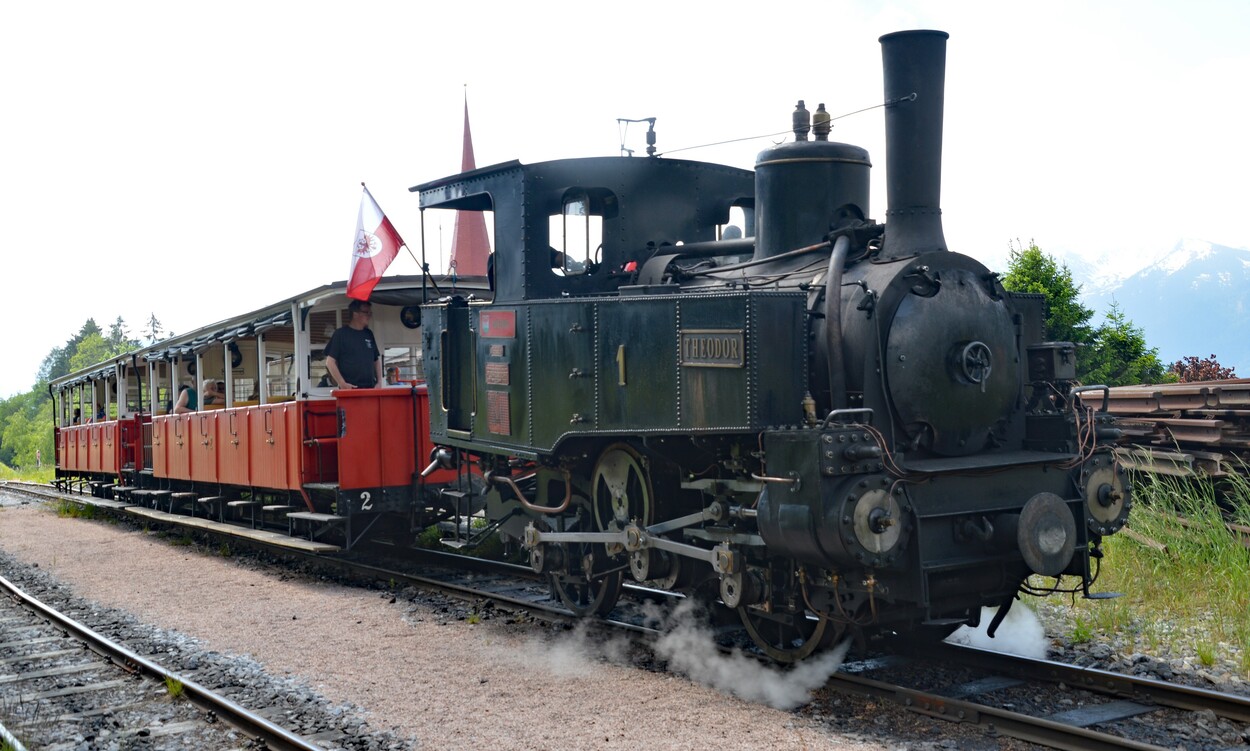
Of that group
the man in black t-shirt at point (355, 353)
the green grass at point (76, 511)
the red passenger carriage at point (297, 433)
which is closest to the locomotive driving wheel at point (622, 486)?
the red passenger carriage at point (297, 433)

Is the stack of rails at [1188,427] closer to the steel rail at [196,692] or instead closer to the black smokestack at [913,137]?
the black smokestack at [913,137]

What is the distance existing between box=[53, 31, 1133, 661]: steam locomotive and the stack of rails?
2208 millimetres

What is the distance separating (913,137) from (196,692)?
5118 millimetres

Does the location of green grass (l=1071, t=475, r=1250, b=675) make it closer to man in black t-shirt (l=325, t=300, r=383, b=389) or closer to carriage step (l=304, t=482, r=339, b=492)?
carriage step (l=304, t=482, r=339, b=492)

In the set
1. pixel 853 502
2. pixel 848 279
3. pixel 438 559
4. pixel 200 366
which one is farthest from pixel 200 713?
pixel 200 366

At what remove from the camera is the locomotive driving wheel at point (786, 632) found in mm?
6066

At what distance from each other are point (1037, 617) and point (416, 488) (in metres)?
6.00

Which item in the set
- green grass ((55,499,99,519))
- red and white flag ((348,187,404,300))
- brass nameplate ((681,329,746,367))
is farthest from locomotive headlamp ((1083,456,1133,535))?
green grass ((55,499,99,519))

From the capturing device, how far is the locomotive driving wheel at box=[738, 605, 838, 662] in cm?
607

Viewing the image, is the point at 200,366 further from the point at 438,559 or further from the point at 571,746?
the point at 571,746

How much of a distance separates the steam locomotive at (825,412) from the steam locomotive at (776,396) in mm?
15

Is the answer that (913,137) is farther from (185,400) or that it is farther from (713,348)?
(185,400)

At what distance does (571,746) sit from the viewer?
16.6ft

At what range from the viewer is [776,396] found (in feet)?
19.1
